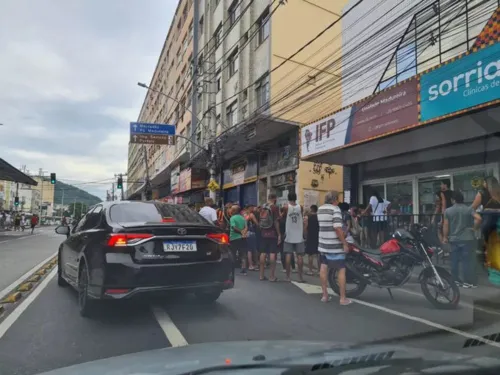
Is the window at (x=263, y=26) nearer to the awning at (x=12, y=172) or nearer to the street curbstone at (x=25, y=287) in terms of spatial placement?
the street curbstone at (x=25, y=287)

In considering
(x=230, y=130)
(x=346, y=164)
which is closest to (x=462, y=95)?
(x=346, y=164)

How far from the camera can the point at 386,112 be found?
1084cm

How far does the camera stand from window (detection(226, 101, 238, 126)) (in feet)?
76.1

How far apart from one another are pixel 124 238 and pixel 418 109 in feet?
25.1

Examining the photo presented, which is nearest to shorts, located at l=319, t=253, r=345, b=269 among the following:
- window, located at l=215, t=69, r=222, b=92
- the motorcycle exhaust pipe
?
the motorcycle exhaust pipe

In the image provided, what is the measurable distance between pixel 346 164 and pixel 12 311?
12152 mm

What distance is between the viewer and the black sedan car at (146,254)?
4.92 meters

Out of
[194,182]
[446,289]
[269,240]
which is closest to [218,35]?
[194,182]

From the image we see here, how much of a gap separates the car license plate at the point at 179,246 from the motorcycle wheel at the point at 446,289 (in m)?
3.48

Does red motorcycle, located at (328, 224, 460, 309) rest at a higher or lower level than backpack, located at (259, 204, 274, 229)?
lower

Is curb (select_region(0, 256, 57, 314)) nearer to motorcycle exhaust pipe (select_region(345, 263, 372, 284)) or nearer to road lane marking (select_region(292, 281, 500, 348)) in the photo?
road lane marking (select_region(292, 281, 500, 348))

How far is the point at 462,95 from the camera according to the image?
8758mm

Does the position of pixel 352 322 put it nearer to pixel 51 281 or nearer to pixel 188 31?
pixel 51 281

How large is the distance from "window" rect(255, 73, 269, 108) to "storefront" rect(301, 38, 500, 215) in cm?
536
